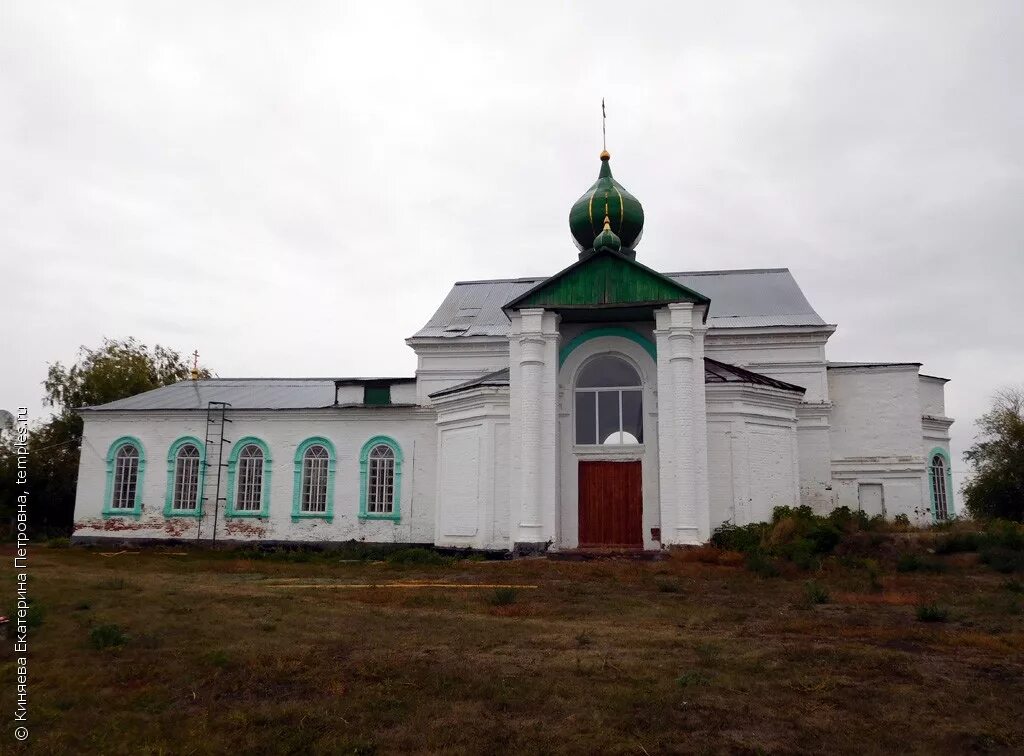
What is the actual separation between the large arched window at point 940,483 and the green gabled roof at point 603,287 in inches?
428

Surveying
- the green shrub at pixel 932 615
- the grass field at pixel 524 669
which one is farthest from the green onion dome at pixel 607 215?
the green shrub at pixel 932 615

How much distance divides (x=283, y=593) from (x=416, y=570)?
184 inches

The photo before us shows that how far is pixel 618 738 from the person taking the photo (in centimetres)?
544

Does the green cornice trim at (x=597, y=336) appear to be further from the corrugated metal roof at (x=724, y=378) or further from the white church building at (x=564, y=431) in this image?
the corrugated metal roof at (x=724, y=378)

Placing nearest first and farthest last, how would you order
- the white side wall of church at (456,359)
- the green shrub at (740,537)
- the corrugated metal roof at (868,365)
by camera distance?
1. the green shrub at (740,537)
2. the corrugated metal roof at (868,365)
3. the white side wall of church at (456,359)

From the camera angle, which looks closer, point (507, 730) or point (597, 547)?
point (507, 730)

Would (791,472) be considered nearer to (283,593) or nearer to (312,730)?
(283,593)

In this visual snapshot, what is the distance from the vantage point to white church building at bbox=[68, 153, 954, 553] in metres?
19.2

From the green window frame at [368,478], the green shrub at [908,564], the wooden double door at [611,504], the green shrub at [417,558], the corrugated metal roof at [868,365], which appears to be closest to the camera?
the green shrub at [908,564]

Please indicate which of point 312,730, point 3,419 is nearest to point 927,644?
point 312,730

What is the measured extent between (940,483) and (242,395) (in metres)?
22.1

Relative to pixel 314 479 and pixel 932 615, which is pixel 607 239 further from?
pixel 932 615

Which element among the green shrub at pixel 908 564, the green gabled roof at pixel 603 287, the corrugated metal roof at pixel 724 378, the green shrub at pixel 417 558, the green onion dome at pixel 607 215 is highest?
the green onion dome at pixel 607 215

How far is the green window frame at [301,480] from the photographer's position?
79.2ft
